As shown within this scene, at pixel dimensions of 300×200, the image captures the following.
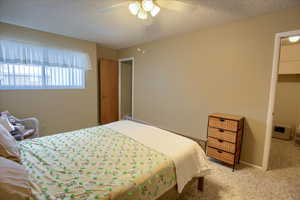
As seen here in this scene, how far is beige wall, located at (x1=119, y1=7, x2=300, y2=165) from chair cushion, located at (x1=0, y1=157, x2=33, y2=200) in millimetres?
2791

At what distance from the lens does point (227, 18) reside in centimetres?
237

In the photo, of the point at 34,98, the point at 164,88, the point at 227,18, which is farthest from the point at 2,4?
the point at 227,18

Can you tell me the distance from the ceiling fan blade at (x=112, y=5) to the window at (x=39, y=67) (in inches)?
72.7

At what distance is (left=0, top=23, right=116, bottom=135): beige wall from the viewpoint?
2.84 m

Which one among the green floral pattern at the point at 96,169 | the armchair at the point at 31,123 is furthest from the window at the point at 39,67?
the green floral pattern at the point at 96,169

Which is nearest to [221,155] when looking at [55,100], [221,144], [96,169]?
[221,144]

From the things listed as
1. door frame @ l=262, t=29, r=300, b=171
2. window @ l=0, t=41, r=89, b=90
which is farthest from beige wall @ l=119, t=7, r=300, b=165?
window @ l=0, t=41, r=89, b=90

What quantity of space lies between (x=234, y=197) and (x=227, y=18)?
2623 millimetres

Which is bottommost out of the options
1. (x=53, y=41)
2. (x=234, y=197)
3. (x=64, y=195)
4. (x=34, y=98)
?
(x=234, y=197)

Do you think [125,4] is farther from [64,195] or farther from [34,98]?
[34,98]

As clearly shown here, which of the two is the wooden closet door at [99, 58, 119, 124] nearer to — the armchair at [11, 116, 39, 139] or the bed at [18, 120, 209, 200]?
the armchair at [11, 116, 39, 139]

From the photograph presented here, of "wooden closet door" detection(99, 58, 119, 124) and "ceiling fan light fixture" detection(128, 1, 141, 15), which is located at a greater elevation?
"ceiling fan light fixture" detection(128, 1, 141, 15)

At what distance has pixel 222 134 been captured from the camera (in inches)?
93.0

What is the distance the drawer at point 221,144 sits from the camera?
7.47ft
